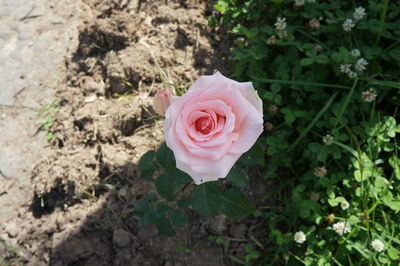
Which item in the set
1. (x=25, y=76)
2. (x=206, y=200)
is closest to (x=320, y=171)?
(x=206, y=200)

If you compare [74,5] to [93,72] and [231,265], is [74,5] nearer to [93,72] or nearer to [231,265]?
[93,72]

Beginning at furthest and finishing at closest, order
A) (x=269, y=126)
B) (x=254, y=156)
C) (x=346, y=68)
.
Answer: (x=269, y=126) < (x=346, y=68) < (x=254, y=156)

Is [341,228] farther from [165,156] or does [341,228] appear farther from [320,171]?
[165,156]

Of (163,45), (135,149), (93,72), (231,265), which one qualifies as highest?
(163,45)

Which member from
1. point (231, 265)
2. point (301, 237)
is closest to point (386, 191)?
point (301, 237)

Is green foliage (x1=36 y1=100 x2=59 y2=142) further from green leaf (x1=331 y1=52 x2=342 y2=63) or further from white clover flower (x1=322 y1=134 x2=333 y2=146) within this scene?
green leaf (x1=331 y1=52 x2=342 y2=63)

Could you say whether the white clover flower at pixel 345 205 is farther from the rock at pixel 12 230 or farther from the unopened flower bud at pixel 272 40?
the rock at pixel 12 230

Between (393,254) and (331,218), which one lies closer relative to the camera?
(393,254)
